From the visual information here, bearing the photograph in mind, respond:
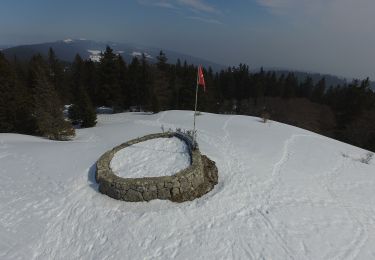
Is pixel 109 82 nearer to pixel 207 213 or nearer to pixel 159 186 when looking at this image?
pixel 159 186

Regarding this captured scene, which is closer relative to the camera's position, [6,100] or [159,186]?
[159,186]

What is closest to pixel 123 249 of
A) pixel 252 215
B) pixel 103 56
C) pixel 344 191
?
pixel 252 215

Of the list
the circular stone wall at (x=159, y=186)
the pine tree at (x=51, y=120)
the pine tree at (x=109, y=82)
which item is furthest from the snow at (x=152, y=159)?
the pine tree at (x=109, y=82)

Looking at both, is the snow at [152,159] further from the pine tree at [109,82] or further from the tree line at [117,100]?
the pine tree at [109,82]

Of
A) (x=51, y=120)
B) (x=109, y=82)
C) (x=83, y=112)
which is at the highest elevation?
(x=51, y=120)

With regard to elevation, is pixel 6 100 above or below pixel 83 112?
above

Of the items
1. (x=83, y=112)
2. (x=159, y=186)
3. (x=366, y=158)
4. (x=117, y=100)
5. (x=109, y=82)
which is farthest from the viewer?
(x=117, y=100)

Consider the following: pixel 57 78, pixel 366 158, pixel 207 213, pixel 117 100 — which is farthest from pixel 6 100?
pixel 57 78
